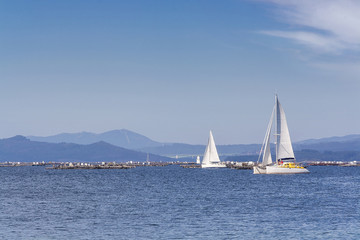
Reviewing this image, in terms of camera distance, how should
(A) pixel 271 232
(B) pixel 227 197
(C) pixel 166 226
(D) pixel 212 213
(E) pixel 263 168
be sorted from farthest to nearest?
(E) pixel 263 168 < (B) pixel 227 197 < (D) pixel 212 213 < (C) pixel 166 226 < (A) pixel 271 232

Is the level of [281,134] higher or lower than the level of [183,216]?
higher

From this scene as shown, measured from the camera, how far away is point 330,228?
155ft

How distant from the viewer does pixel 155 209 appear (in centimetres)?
6088

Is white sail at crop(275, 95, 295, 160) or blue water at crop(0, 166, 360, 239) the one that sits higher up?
white sail at crop(275, 95, 295, 160)

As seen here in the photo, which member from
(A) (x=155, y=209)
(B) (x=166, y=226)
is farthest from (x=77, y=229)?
(A) (x=155, y=209)

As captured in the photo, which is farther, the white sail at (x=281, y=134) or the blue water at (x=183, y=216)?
the white sail at (x=281, y=134)

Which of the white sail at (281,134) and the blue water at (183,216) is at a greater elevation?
the white sail at (281,134)

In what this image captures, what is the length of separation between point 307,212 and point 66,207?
2637 cm

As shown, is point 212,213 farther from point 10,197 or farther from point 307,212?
point 10,197

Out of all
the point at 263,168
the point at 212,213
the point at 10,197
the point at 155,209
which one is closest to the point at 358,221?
the point at 212,213

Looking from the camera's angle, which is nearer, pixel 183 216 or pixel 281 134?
pixel 183 216

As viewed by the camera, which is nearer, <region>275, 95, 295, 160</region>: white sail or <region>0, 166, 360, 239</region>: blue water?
<region>0, 166, 360, 239</region>: blue water

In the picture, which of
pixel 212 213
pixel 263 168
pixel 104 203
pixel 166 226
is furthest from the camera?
pixel 263 168

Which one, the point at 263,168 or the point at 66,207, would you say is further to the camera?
the point at 263,168
